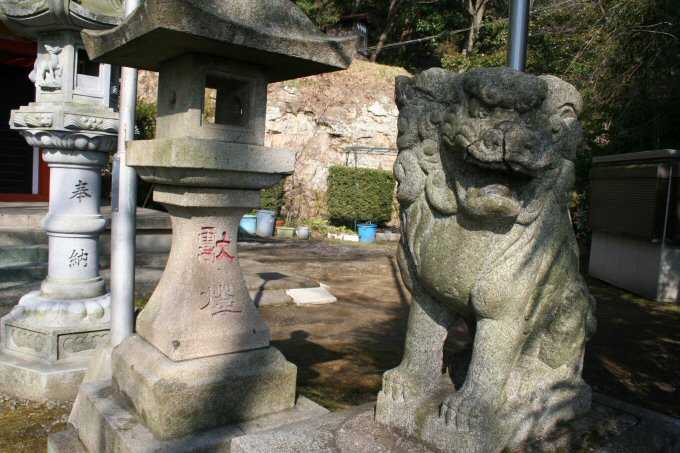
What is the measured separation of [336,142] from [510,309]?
15338 millimetres

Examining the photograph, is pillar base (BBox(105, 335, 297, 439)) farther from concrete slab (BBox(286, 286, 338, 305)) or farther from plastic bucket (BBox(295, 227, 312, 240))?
plastic bucket (BBox(295, 227, 312, 240))

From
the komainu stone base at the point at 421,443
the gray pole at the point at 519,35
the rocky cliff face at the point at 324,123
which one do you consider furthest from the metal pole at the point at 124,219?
the rocky cliff face at the point at 324,123

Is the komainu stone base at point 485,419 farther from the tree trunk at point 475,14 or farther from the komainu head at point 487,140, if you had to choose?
the tree trunk at point 475,14

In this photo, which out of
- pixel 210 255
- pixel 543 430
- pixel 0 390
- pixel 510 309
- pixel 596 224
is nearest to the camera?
pixel 510 309

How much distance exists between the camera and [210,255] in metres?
2.87

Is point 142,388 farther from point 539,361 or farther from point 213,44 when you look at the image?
point 539,361

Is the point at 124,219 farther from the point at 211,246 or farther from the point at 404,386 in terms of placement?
the point at 404,386

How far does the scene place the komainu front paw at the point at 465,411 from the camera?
6.72 feet

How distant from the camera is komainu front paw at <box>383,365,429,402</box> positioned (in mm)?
2324

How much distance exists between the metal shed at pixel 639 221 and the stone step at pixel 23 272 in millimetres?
7857

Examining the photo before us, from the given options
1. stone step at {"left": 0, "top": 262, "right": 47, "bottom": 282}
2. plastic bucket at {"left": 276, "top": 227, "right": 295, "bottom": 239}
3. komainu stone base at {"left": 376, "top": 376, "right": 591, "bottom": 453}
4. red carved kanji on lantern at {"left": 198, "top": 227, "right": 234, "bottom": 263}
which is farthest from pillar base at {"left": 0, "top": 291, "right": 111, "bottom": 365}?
plastic bucket at {"left": 276, "top": 227, "right": 295, "bottom": 239}

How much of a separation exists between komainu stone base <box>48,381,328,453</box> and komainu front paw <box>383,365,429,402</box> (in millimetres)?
364

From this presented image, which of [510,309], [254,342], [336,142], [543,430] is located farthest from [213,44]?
[336,142]

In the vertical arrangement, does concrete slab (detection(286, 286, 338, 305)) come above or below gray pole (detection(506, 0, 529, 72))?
below
